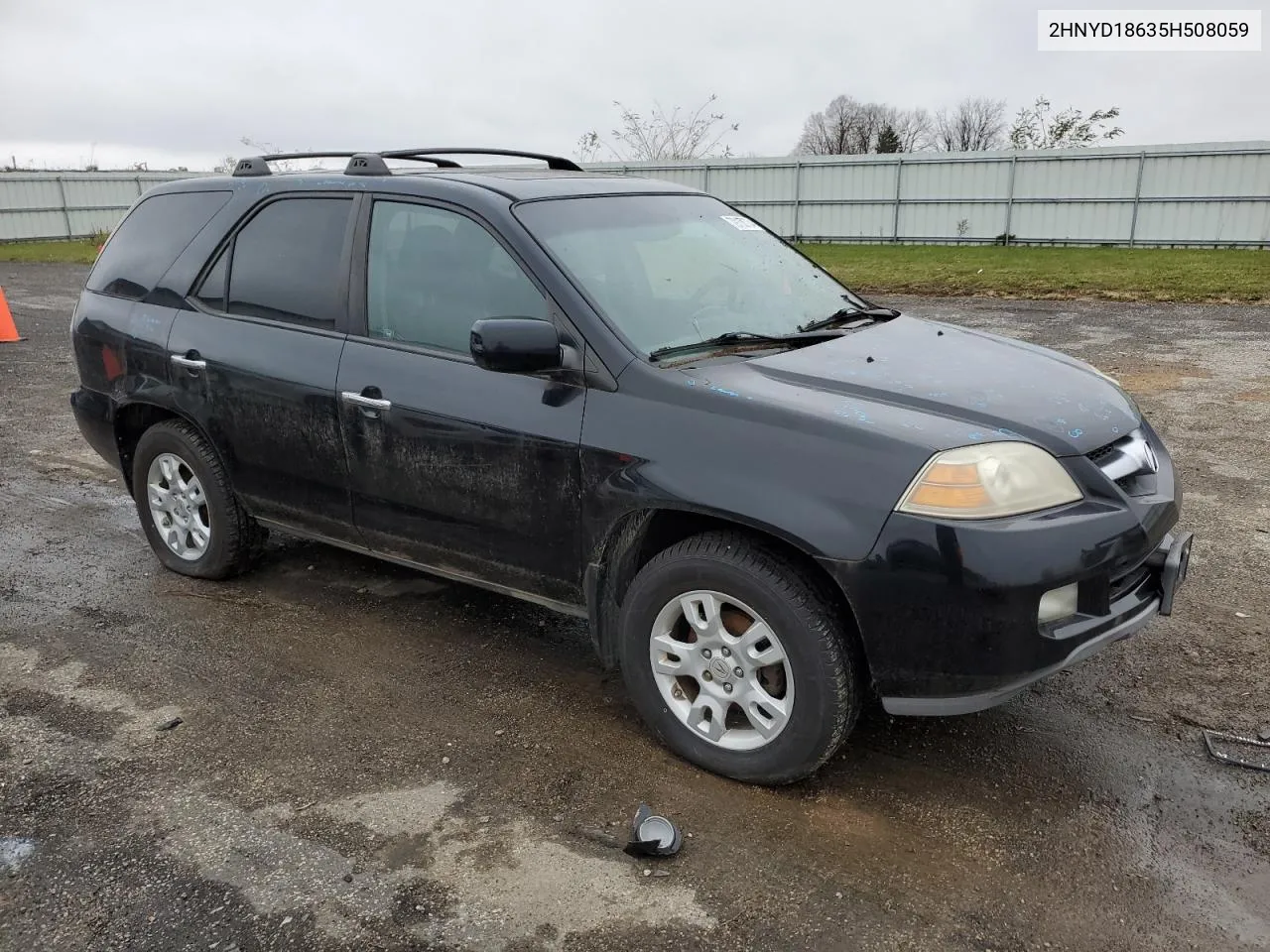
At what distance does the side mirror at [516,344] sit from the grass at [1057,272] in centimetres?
1289

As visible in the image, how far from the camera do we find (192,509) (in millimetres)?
4758

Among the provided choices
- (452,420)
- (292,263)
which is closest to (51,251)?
(292,263)

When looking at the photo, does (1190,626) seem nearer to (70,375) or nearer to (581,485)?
(581,485)

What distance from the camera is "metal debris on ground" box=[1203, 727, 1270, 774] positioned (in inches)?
125

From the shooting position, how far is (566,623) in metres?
4.39

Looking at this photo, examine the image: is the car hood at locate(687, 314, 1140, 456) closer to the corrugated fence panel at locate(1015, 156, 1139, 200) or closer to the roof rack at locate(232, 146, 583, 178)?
the roof rack at locate(232, 146, 583, 178)

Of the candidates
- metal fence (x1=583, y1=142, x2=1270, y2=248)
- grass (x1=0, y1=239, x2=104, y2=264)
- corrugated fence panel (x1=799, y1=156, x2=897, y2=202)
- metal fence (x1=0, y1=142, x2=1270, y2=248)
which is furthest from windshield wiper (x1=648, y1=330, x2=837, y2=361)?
grass (x1=0, y1=239, x2=104, y2=264)

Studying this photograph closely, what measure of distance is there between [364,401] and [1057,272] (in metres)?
16.0

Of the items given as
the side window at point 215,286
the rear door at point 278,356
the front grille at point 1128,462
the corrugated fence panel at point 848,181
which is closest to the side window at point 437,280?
the rear door at point 278,356

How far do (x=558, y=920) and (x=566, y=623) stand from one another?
1903 mm

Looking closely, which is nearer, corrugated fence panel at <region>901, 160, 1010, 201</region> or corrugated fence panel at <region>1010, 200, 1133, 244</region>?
corrugated fence panel at <region>1010, 200, 1133, 244</region>

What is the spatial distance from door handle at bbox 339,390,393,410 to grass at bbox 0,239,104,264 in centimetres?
2358

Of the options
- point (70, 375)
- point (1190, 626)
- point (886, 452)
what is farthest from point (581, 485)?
point (70, 375)

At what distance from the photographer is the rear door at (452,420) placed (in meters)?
3.40
